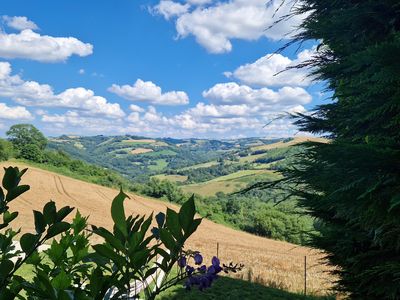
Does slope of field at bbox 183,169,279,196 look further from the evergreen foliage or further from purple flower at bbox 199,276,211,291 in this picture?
purple flower at bbox 199,276,211,291

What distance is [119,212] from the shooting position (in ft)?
2.75

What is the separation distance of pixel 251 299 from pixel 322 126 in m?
4.62

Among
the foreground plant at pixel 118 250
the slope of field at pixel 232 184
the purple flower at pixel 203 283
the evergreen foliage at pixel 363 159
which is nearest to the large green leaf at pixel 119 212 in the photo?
the foreground plant at pixel 118 250

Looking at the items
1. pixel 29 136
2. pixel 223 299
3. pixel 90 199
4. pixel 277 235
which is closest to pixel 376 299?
pixel 223 299

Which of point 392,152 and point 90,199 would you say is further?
point 90,199

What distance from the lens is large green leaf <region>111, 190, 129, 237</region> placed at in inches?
31.9

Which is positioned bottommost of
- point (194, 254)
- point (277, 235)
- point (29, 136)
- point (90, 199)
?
point (277, 235)

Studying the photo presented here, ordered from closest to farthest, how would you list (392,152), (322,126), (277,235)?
(392,152) < (322,126) < (277,235)

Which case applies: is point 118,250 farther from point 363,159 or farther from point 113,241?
point 363,159

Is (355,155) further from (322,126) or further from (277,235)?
(277,235)

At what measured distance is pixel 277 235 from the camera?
2427 inches

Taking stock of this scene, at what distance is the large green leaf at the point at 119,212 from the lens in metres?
0.81

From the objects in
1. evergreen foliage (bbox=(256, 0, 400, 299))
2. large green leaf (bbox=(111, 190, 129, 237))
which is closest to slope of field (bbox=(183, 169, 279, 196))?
evergreen foliage (bbox=(256, 0, 400, 299))

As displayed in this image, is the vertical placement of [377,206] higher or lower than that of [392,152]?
lower
